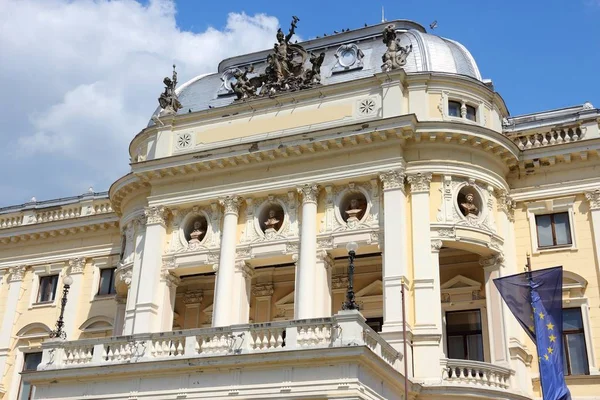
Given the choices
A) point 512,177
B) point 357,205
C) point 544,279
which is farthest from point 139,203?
point 544,279

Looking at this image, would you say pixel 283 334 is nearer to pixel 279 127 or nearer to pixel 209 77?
pixel 279 127

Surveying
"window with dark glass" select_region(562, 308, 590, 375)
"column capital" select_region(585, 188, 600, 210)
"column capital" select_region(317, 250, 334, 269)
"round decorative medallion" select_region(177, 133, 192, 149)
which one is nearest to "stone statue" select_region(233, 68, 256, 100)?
"round decorative medallion" select_region(177, 133, 192, 149)

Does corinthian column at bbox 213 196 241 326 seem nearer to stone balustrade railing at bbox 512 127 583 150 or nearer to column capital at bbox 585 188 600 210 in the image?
stone balustrade railing at bbox 512 127 583 150

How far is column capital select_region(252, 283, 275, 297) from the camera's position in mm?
31578

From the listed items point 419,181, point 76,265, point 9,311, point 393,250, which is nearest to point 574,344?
point 393,250

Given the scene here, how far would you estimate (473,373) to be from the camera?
1004 inches

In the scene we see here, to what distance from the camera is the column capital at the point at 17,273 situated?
36875 mm

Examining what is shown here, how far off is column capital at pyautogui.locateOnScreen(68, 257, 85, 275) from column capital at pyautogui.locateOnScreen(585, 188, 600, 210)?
21.0 metres

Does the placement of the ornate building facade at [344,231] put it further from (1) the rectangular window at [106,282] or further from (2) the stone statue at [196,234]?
(1) the rectangular window at [106,282]

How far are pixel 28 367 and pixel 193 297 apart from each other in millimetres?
8153

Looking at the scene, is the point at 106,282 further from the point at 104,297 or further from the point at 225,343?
the point at 225,343

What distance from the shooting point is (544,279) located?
72.0ft

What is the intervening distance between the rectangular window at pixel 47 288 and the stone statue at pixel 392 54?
691 inches

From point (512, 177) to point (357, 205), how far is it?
6.05m
